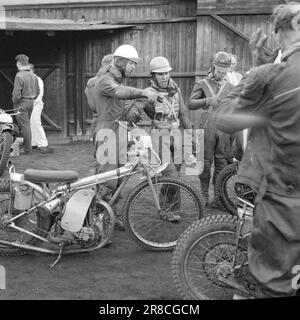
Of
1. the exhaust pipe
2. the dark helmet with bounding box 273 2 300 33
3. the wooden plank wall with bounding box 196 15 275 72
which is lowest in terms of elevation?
the exhaust pipe

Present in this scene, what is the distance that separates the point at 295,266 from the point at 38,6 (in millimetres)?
12572

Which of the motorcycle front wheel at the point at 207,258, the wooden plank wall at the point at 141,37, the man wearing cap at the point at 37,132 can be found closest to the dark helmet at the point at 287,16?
the motorcycle front wheel at the point at 207,258

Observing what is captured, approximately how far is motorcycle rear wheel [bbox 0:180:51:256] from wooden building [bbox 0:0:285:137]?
7.73 meters

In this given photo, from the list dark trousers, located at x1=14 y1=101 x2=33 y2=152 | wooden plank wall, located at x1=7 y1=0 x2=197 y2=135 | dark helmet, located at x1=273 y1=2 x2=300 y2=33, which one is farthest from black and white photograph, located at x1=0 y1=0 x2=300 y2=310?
wooden plank wall, located at x1=7 y1=0 x2=197 y2=135

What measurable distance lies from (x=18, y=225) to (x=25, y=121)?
20.6ft

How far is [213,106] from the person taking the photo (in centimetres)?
605

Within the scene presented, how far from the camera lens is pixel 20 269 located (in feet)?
14.7

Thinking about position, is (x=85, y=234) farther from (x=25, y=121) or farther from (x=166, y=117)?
(x=25, y=121)

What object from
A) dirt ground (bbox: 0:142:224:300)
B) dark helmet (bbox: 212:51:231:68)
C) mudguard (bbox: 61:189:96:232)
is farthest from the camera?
Result: dark helmet (bbox: 212:51:231:68)

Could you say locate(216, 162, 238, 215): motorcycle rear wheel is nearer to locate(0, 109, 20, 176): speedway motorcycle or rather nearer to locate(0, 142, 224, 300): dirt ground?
locate(0, 142, 224, 300): dirt ground

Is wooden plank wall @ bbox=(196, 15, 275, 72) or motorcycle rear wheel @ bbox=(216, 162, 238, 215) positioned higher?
wooden plank wall @ bbox=(196, 15, 275, 72)

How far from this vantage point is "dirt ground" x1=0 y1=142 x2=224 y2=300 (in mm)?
4004
